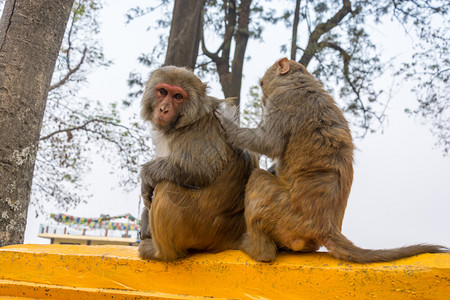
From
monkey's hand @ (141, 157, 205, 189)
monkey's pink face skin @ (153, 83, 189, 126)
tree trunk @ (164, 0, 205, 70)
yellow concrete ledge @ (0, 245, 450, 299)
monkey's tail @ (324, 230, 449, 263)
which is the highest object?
tree trunk @ (164, 0, 205, 70)

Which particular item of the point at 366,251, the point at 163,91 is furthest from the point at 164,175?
the point at 366,251

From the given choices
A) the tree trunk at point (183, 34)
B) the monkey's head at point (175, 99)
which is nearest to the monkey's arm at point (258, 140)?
the monkey's head at point (175, 99)

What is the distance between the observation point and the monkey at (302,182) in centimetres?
232

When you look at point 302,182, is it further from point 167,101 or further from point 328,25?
point 328,25

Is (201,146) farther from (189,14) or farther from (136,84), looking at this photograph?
(136,84)

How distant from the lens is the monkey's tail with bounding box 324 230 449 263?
2.20m

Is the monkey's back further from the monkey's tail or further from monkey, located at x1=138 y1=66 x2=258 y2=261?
the monkey's tail

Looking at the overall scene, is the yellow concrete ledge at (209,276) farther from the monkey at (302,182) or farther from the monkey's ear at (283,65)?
the monkey's ear at (283,65)

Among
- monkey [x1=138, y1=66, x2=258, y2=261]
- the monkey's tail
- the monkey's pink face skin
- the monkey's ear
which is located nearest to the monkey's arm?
monkey [x1=138, y1=66, x2=258, y2=261]

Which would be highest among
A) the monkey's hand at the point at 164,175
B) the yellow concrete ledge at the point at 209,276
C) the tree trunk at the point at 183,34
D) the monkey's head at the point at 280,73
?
the tree trunk at the point at 183,34

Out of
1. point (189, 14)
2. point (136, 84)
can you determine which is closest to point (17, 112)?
A: point (189, 14)

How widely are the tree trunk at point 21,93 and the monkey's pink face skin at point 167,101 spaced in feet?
4.25

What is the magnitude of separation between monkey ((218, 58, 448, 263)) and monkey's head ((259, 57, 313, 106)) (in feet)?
0.77

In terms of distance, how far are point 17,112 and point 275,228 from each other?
2423 millimetres
